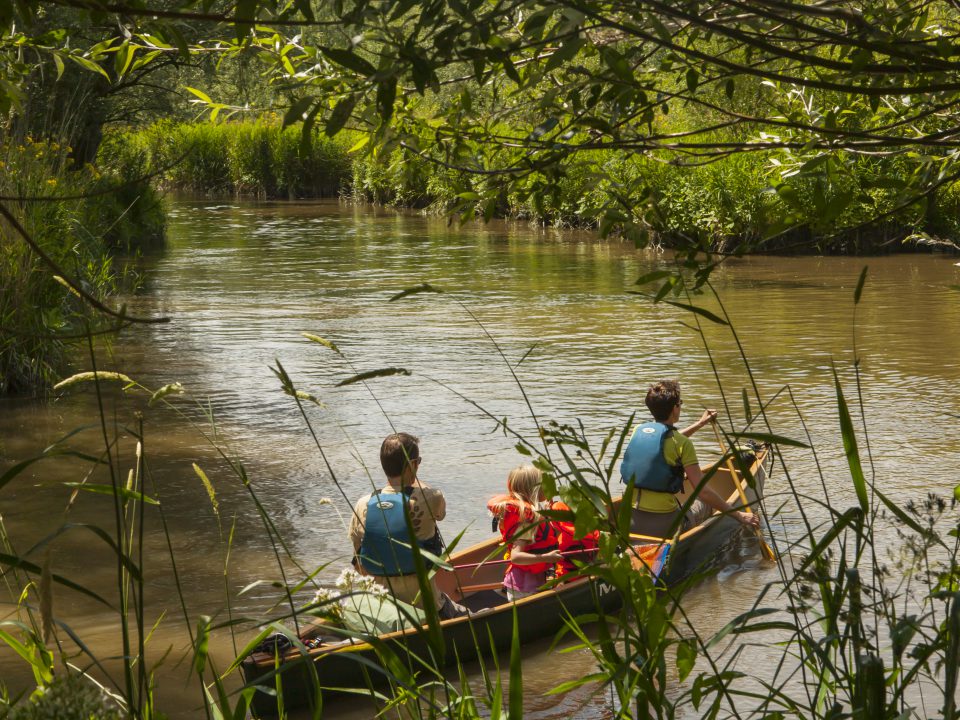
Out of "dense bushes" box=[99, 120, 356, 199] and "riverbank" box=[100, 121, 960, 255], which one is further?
"dense bushes" box=[99, 120, 356, 199]

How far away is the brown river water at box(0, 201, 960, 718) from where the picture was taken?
7121 millimetres

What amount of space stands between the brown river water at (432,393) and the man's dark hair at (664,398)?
1104mm

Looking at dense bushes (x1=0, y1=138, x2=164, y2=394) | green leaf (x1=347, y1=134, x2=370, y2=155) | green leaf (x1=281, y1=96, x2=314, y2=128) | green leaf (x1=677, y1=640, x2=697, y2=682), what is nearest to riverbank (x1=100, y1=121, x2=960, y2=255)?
green leaf (x1=347, y1=134, x2=370, y2=155)

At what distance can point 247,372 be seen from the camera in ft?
43.0

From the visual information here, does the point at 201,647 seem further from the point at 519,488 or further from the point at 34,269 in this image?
the point at 34,269

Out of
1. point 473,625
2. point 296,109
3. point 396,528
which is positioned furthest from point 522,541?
point 296,109

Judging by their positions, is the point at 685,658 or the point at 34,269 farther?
the point at 34,269

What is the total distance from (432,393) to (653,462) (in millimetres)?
5249

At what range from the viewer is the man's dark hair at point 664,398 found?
722 cm

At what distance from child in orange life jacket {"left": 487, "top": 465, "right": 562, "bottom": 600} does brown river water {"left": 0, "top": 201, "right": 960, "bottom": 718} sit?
1.27ft

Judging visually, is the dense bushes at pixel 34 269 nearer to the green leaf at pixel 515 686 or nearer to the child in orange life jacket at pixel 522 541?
the child in orange life jacket at pixel 522 541

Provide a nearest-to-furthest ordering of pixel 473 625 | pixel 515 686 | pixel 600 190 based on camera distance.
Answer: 1. pixel 515 686
2. pixel 600 190
3. pixel 473 625

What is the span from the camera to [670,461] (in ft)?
23.5

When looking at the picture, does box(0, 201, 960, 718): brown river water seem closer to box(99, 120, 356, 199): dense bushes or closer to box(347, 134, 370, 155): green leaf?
box(347, 134, 370, 155): green leaf
